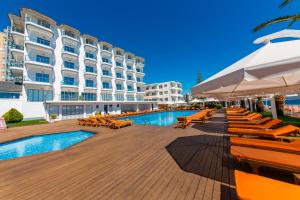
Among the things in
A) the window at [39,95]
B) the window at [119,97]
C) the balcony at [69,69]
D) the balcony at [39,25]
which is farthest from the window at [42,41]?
the window at [119,97]

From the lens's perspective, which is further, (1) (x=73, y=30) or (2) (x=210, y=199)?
(1) (x=73, y=30)

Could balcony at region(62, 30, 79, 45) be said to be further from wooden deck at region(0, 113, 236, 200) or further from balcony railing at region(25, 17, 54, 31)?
wooden deck at region(0, 113, 236, 200)

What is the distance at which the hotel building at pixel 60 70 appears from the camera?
2186 cm

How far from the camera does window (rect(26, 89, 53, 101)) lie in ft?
71.5

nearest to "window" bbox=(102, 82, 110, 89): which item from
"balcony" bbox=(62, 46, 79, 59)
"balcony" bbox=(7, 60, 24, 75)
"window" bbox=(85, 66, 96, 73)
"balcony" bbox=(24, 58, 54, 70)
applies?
"window" bbox=(85, 66, 96, 73)

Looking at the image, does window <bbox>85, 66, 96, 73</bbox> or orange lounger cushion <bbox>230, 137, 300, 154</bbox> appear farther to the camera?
window <bbox>85, 66, 96, 73</bbox>

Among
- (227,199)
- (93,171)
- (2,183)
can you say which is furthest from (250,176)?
(2,183)

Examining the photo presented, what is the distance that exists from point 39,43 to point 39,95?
9.18m

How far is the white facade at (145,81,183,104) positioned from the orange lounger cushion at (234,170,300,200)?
57.2m

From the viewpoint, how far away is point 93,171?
4.08m

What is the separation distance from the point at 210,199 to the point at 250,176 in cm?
102

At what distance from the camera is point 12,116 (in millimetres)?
18438

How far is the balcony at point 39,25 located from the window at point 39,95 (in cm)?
1062

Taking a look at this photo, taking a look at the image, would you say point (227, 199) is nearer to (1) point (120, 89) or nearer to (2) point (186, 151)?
(2) point (186, 151)
